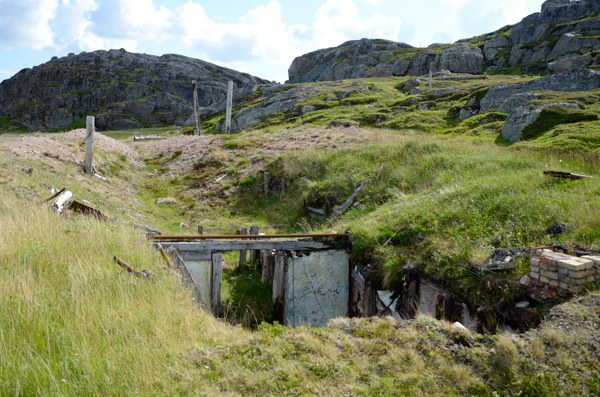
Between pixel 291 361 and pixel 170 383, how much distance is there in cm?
138

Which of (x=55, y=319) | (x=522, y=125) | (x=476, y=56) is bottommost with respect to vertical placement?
(x=55, y=319)

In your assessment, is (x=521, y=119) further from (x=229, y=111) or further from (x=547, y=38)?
(x=547, y=38)

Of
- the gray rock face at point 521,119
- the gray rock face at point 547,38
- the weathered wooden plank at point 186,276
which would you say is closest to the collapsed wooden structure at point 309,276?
the weathered wooden plank at point 186,276

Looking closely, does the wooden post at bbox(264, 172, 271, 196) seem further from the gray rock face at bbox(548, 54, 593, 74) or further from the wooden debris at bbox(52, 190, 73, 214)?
the gray rock face at bbox(548, 54, 593, 74)

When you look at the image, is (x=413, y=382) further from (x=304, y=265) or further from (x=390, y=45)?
(x=390, y=45)

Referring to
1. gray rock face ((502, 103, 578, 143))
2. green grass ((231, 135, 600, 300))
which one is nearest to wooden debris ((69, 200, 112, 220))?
green grass ((231, 135, 600, 300))

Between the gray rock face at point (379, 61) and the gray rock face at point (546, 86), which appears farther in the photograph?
the gray rock face at point (379, 61)

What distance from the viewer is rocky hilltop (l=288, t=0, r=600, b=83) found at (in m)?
65.1

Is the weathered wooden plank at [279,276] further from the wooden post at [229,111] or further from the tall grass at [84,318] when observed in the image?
the wooden post at [229,111]

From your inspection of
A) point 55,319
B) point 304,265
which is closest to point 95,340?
point 55,319

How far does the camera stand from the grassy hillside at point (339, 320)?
402cm

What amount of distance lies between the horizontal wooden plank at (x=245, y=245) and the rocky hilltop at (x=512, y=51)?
178 feet

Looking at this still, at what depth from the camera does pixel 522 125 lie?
1703 cm

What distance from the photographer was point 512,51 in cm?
7306
